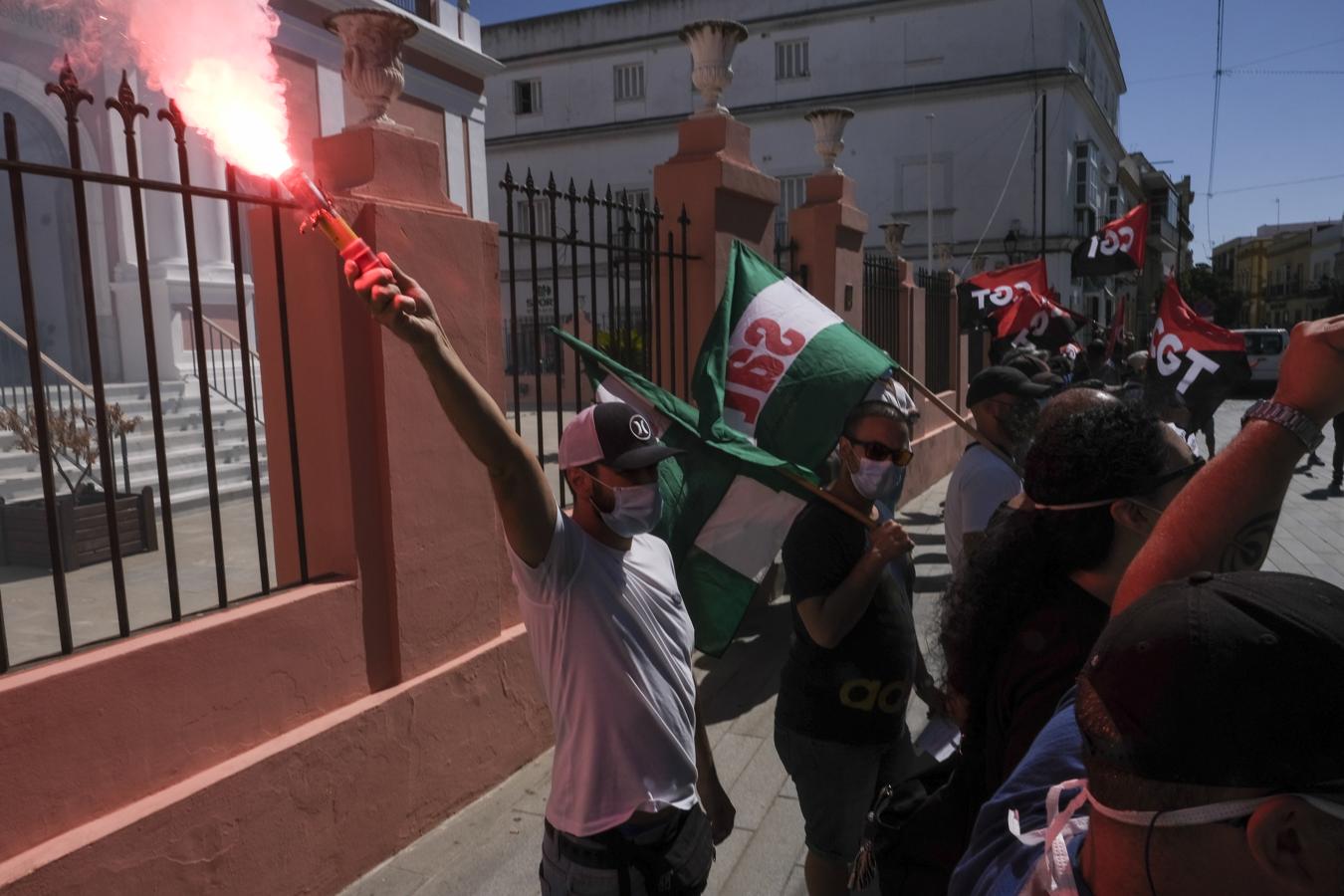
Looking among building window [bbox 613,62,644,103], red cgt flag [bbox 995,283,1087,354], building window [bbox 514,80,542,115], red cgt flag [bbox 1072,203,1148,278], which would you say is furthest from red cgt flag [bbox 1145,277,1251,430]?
building window [bbox 514,80,542,115]

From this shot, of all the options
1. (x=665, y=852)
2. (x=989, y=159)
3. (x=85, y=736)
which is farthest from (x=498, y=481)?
(x=989, y=159)

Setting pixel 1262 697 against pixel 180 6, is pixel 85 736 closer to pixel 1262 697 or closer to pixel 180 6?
pixel 180 6

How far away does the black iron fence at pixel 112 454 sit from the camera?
271 cm

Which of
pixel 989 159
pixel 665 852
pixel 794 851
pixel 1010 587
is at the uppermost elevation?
pixel 989 159

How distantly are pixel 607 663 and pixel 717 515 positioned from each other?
1.87 meters

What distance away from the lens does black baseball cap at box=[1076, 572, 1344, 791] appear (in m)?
0.93

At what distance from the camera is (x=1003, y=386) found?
4.36m

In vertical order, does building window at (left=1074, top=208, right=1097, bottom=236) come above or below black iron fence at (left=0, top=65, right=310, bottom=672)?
above

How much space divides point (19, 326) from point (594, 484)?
10846 millimetres

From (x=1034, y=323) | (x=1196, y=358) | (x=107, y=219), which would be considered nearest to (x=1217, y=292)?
(x=1034, y=323)

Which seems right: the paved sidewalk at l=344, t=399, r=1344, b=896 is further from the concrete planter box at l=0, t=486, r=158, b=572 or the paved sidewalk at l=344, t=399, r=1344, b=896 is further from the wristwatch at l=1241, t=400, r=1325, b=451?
the concrete planter box at l=0, t=486, r=158, b=572

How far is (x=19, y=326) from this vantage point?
10234 millimetres

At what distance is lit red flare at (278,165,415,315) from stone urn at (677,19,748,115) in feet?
15.3

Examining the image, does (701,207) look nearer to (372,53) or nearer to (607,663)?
(372,53)
